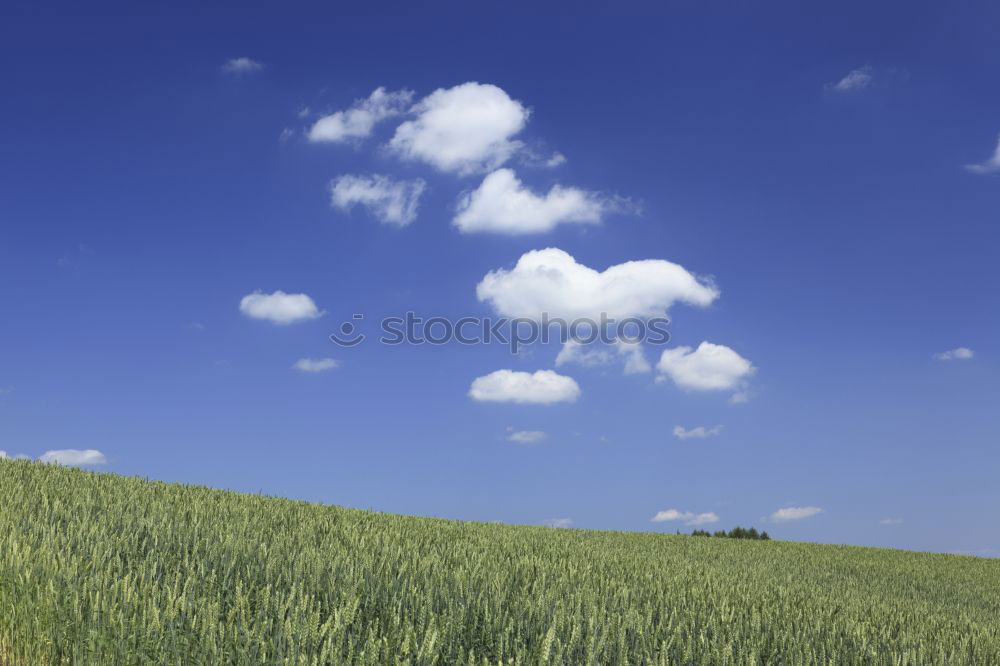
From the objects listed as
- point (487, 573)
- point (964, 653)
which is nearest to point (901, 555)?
Result: point (964, 653)

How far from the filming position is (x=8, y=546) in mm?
6109

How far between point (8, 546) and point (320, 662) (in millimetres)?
3830

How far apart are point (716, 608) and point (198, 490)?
33.1 feet

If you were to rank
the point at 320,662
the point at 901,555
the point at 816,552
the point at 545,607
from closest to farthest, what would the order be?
the point at 320,662 → the point at 545,607 → the point at 816,552 → the point at 901,555

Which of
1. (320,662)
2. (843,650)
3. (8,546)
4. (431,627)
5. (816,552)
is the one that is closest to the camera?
(320,662)

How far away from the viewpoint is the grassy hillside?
420 centimetres

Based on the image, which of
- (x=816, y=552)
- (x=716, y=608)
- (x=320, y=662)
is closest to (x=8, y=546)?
(x=320, y=662)

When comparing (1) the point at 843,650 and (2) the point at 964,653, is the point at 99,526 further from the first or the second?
(2) the point at 964,653

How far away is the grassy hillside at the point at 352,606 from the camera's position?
420 cm

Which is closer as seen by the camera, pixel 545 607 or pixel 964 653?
pixel 545 607

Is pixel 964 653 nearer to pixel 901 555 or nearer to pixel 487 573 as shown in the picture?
pixel 487 573

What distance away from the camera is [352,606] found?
4523 mm

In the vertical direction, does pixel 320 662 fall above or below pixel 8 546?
below

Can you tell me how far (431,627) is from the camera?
4223mm
